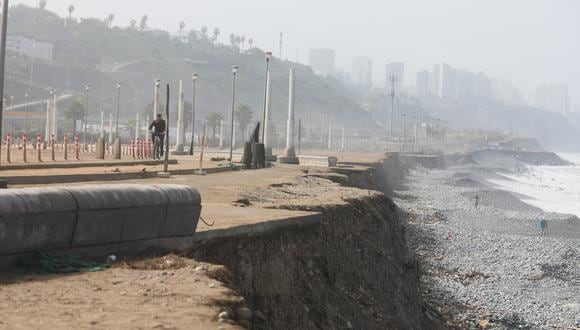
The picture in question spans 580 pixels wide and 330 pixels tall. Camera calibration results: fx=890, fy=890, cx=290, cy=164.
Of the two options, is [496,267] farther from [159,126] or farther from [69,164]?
[69,164]

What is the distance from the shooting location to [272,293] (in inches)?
505

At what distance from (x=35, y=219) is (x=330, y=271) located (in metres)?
7.78

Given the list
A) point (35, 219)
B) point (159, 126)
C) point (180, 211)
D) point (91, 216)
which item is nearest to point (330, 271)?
point (180, 211)

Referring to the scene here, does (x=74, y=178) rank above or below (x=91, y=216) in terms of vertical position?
below

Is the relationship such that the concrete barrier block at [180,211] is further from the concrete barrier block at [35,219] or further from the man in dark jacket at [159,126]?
the man in dark jacket at [159,126]

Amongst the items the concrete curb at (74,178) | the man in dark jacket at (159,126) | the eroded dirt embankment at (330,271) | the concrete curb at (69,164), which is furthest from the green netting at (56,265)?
the man in dark jacket at (159,126)

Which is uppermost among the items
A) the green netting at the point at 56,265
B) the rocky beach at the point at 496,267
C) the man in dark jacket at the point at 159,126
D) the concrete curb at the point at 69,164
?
the man in dark jacket at the point at 159,126

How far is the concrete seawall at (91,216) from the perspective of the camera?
30.6 feet

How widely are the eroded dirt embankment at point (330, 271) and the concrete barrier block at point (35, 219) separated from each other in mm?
2249

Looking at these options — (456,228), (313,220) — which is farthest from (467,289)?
(456,228)

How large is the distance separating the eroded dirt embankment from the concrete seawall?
67 cm

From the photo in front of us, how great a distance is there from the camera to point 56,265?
31.9ft

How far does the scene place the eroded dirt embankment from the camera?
12.4 m

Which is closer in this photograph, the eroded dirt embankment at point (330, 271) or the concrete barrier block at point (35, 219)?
the concrete barrier block at point (35, 219)
